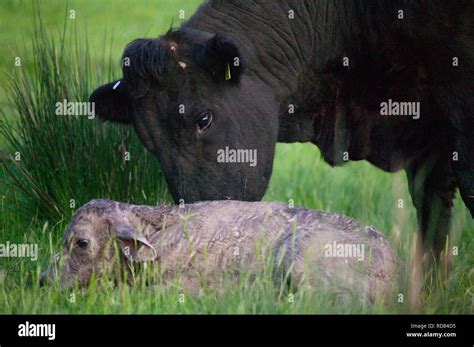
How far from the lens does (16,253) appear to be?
7.10 metres

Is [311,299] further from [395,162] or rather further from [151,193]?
[151,193]

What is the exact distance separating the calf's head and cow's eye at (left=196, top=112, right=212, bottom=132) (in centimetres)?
107

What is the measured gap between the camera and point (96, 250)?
6.00 m

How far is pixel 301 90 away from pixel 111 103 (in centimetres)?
141

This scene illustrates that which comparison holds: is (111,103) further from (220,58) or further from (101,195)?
(220,58)

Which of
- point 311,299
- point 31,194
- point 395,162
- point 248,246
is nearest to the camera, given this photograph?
point 311,299

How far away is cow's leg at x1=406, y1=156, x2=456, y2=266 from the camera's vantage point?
786cm

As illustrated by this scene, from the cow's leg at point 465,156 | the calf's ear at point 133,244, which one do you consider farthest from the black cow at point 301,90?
the calf's ear at point 133,244

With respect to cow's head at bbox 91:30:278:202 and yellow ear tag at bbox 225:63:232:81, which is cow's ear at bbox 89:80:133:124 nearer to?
cow's head at bbox 91:30:278:202

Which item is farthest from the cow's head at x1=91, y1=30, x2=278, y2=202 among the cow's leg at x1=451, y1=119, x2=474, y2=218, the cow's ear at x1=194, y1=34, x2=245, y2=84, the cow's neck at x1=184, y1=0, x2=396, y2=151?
the cow's leg at x1=451, y1=119, x2=474, y2=218

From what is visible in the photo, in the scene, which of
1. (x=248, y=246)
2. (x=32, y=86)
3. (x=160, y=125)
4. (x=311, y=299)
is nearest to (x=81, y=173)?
(x=32, y=86)

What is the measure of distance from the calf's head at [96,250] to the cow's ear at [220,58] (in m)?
1.37

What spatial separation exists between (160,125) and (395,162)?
1849mm

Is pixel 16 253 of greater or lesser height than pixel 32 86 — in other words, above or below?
below
